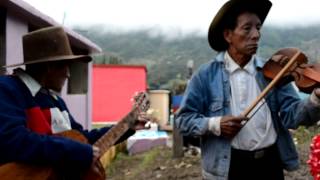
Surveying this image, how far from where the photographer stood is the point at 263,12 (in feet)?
9.73

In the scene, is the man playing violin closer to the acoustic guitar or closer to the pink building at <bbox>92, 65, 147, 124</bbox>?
the acoustic guitar

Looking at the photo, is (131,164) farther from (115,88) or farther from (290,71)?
(115,88)

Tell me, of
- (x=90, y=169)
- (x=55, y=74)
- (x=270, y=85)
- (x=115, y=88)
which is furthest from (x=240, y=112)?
(x=115, y=88)

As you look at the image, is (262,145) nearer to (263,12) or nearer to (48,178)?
(263,12)

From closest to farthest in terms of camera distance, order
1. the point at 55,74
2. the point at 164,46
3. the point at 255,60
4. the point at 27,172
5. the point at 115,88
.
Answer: the point at 27,172
the point at 55,74
the point at 255,60
the point at 115,88
the point at 164,46

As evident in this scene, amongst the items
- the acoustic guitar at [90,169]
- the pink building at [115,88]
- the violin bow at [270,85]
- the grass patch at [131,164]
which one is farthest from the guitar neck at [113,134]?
the pink building at [115,88]

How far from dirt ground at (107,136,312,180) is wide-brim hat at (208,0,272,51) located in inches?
149

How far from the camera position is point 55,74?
251 centimetres

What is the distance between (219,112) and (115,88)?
22.4 metres

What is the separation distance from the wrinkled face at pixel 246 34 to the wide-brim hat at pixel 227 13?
5cm

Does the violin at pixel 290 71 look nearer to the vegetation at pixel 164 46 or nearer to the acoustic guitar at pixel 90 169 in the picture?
the acoustic guitar at pixel 90 169

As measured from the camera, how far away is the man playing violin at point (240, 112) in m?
2.71

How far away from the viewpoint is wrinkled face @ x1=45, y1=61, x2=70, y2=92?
249 cm

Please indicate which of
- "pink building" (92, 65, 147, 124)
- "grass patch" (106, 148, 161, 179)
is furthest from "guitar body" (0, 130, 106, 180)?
"pink building" (92, 65, 147, 124)
